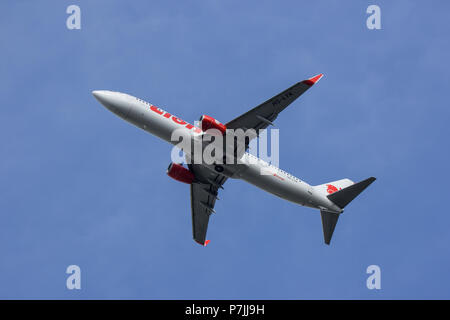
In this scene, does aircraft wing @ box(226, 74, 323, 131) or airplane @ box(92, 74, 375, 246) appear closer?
aircraft wing @ box(226, 74, 323, 131)

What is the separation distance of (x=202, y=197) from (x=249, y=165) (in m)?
11.4

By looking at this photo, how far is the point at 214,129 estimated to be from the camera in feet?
199

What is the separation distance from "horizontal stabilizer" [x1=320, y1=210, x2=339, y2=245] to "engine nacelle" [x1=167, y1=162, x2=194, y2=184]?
16.1m

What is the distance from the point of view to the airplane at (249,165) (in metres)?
60.2

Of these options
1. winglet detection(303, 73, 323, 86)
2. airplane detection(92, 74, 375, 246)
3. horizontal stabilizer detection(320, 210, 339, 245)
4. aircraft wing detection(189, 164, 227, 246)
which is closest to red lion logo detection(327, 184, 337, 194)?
airplane detection(92, 74, 375, 246)

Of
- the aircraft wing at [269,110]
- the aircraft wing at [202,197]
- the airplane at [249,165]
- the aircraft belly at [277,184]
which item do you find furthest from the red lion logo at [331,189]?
the aircraft wing at [269,110]

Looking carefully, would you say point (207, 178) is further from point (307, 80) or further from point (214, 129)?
point (307, 80)

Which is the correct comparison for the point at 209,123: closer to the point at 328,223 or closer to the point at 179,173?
the point at 179,173

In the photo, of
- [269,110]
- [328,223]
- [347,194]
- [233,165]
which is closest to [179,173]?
[233,165]

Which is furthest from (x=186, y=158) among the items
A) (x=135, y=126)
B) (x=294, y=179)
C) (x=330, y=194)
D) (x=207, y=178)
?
(x=330, y=194)

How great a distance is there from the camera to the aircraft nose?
61.9 meters

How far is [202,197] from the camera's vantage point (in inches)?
2849

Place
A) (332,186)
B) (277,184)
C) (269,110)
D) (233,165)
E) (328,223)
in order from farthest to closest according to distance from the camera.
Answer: (332,186) < (328,223) < (277,184) < (233,165) < (269,110)

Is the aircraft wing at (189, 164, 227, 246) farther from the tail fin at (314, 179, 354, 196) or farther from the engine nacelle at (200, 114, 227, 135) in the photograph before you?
the tail fin at (314, 179, 354, 196)
